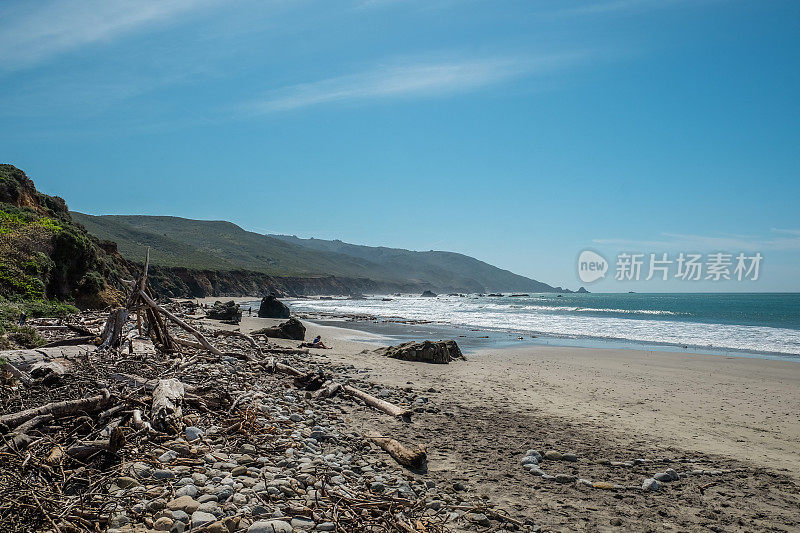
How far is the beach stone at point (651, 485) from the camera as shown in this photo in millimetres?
5445

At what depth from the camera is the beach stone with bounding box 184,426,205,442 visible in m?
5.24

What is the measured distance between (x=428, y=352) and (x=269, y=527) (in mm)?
12486

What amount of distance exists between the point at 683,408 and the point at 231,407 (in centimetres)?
931

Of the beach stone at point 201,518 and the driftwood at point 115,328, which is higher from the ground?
the driftwood at point 115,328

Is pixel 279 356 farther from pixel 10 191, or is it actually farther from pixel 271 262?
pixel 271 262

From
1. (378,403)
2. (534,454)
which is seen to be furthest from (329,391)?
(534,454)

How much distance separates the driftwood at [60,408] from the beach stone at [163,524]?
222cm

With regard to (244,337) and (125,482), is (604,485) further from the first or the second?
(244,337)

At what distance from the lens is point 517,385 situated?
478 inches

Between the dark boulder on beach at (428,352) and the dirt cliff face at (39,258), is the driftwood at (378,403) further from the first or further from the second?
the dirt cliff face at (39,258)

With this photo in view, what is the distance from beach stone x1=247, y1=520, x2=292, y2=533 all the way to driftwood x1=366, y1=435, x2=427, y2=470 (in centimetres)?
215

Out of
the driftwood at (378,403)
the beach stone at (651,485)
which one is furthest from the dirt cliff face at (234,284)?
the beach stone at (651,485)

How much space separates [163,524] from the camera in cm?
356

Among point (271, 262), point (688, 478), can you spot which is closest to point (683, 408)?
point (688, 478)
